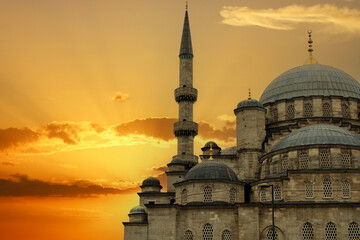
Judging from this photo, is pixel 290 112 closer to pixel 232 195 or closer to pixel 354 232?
pixel 232 195

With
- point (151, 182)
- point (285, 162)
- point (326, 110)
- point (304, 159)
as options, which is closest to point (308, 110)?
point (326, 110)

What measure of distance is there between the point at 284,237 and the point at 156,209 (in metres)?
8.14

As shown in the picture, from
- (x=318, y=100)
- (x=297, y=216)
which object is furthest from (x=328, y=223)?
(x=318, y=100)

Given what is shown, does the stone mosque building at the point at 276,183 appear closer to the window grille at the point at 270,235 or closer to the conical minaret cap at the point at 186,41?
the window grille at the point at 270,235

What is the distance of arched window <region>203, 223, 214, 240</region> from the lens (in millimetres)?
32500

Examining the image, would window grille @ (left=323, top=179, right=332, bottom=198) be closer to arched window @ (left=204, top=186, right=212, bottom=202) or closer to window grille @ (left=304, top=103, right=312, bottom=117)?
arched window @ (left=204, top=186, right=212, bottom=202)

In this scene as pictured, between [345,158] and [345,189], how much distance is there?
243cm

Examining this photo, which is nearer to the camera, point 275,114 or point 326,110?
point 326,110

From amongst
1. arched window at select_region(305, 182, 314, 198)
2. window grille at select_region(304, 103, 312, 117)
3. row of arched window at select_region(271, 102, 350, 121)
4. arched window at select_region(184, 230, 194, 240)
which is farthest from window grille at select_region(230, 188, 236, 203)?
window grille at select_region(304, 103, 312, 117)

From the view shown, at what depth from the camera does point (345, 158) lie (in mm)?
33750

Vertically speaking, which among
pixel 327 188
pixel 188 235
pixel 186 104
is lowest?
pixel 188 235

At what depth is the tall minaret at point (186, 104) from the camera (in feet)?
150

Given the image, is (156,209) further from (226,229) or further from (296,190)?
(296,190)

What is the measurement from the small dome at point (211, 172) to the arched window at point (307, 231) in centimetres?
596
